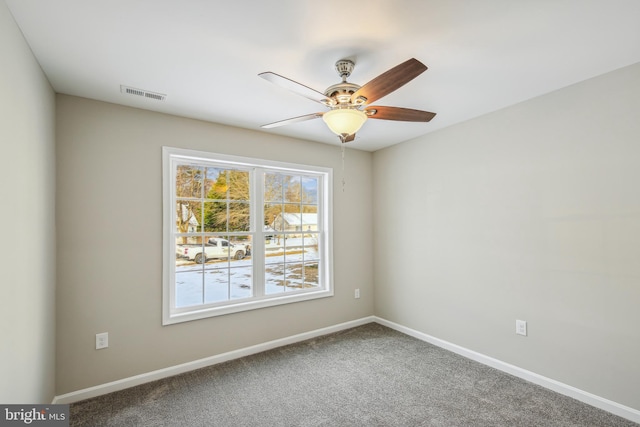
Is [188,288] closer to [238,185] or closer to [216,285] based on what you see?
[216,285]

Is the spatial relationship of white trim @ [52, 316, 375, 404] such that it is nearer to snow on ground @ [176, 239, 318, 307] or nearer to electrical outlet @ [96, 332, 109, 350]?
electrical outlet @ [96, 332, 109, 350]

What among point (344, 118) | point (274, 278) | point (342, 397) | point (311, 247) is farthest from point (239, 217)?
point (342, 397)

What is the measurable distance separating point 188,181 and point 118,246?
35.4 inches

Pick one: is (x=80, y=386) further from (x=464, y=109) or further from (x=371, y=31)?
(x=464, y=109)

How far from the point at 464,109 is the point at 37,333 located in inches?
153

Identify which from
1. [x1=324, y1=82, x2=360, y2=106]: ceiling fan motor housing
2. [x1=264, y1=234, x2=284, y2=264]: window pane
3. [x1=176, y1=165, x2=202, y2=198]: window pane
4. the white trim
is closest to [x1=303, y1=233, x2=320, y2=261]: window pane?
[x1=264, y1=234, x2=284, y2=264]: window pane

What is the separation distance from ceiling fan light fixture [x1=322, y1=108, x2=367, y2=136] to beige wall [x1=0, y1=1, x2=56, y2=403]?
1.73 meters

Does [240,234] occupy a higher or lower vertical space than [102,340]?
higher

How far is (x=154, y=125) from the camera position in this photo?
296 cm

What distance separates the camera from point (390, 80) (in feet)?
5.71

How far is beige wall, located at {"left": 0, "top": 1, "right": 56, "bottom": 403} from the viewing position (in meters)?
1.57

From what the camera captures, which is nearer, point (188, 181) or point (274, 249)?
point (188, 181)

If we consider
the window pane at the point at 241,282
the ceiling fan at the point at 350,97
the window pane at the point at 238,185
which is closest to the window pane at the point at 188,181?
the window pane at the point at 238,185

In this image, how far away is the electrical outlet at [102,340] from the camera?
8.69ft
